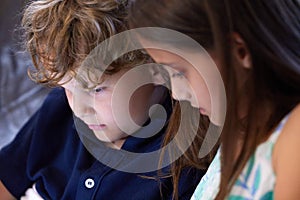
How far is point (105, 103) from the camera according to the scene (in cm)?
91

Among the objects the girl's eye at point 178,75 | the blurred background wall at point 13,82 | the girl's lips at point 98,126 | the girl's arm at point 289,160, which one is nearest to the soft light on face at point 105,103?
the girl's lips at point 98,126

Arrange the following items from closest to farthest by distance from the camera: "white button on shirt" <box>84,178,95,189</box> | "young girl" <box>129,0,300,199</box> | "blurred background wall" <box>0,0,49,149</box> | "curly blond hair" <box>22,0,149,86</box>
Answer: "young girl" <box>129,0,300,199</box>, "curly blond hair" <box>22,0,149,86</box>, "white button on shirt" <box>84,178,95,189</box>, "blurred background wall" <box>0,0,49,149</box>

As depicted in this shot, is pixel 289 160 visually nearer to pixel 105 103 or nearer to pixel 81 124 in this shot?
pixel 105 103

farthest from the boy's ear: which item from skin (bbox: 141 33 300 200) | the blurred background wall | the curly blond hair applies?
the blurred background wall

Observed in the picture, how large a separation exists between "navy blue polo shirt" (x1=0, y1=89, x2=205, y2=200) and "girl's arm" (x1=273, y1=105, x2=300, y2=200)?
27 cm

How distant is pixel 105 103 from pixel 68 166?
0.21 metres

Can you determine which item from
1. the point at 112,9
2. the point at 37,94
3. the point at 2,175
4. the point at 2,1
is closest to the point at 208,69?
the point at 112,9

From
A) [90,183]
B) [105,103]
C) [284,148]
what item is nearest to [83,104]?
[105,103]

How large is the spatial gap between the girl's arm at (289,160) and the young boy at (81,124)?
0.90 feet

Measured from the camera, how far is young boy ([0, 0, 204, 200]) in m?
0.87

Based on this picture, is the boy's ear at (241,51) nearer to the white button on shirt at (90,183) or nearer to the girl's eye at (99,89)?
the girl's eye at (99,89)

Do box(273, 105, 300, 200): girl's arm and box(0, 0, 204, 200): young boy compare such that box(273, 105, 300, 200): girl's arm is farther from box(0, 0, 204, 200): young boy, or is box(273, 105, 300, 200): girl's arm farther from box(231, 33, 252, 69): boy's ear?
box(0, 0, 204, 200): young boy

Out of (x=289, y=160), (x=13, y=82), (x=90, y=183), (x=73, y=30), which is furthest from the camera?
(x=13, y=82)

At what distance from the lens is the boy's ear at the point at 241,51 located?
65cm
